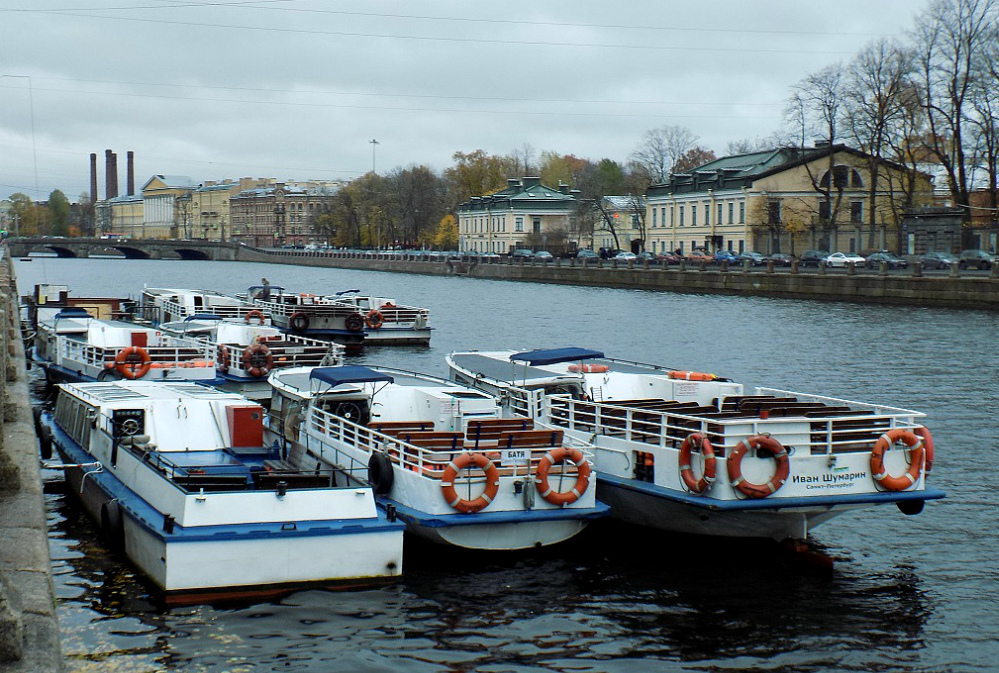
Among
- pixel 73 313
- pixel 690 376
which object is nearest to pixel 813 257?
pixel 73 313

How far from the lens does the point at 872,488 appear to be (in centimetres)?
1530

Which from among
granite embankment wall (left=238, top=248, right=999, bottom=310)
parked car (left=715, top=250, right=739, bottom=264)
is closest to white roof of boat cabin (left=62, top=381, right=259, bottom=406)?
granite embankment wall (left=238, top=248, right=999, bottom=310)

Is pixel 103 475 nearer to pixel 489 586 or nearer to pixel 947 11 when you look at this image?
pixel 489 586

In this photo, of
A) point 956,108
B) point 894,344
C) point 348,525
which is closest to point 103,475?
point 348,525

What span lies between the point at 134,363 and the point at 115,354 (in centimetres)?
189

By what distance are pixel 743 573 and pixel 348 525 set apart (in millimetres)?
4940

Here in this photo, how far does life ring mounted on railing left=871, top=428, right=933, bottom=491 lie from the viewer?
15.2m

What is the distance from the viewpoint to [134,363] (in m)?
27.7

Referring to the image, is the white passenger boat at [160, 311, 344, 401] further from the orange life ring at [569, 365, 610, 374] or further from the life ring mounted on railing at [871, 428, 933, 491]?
the life ring mounted on railing at [871, 428, 933, 491]

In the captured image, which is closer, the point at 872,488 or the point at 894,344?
the point at 872,488

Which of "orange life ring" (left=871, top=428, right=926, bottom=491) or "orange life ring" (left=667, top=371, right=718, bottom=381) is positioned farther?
"orange life ring" (left=667, top=371, right=718, bottom=381)

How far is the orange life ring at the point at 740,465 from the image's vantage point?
1468 cm

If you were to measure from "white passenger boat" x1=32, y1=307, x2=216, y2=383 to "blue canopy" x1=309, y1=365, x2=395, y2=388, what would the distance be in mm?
10079

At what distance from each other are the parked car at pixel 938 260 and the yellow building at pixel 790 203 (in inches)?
290
